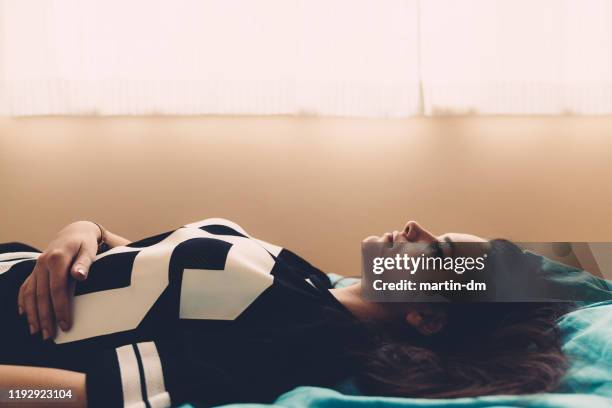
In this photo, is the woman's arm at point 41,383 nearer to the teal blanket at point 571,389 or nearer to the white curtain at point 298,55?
the teal blanket at point 571,389

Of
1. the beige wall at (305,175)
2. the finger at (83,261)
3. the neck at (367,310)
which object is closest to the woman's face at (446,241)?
the neck at (367,310)

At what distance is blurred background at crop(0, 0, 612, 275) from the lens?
1.56 m

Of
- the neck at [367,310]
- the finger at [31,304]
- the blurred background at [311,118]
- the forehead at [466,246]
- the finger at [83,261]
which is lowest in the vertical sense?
the neck at [367,310]

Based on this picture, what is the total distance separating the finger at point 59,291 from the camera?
78 centimetres

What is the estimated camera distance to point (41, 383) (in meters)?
0.67

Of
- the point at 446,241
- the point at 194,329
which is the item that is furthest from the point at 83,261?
the point at 446,241

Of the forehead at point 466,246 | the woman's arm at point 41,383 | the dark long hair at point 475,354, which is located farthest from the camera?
the forehead at point 466,246

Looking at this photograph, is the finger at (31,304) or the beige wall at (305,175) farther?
the beige wall at (305,175)

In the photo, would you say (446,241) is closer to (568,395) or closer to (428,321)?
(428,321)

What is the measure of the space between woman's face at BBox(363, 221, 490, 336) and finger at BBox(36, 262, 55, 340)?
559 millimetres

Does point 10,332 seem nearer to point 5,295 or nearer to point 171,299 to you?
point 5,295

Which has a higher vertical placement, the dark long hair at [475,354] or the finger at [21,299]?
the finger at [21,299]

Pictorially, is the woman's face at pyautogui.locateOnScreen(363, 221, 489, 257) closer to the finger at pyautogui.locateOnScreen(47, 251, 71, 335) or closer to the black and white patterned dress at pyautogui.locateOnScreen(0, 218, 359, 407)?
the black and white patterned dress at pyautogui.locateOnScreen(0, 218, 359, 407)

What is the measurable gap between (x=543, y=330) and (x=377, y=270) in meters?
0.30
